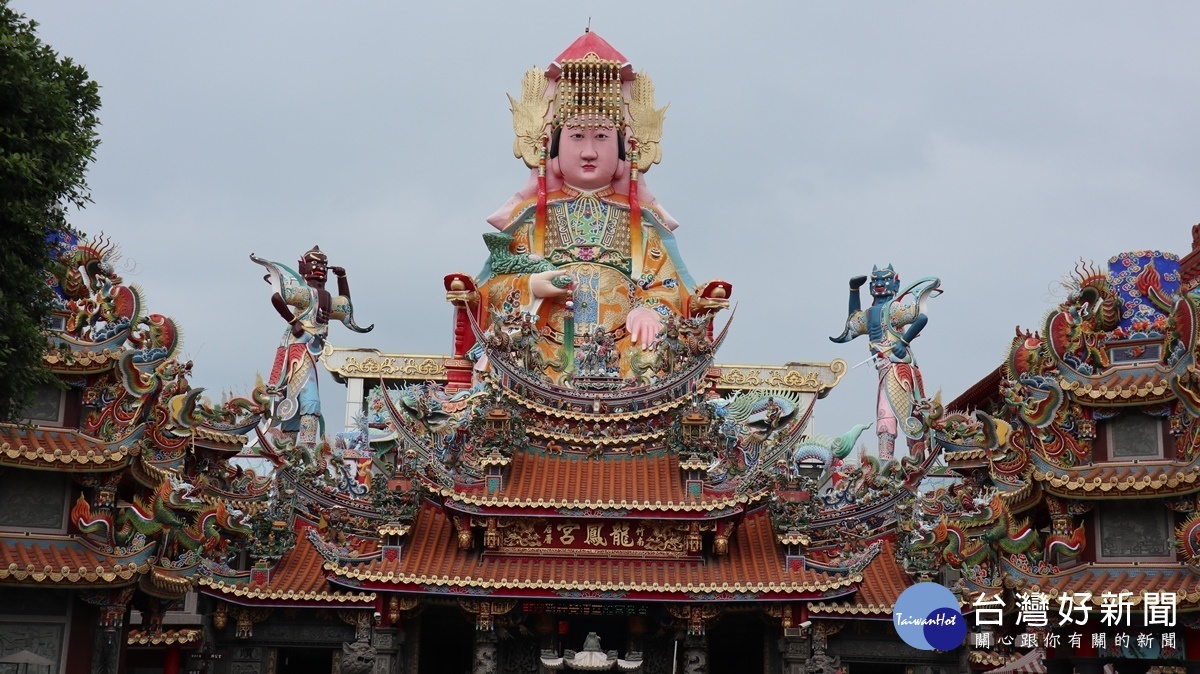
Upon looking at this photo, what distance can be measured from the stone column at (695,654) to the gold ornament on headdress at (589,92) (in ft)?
45.4

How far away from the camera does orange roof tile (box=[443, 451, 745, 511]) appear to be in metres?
21.3

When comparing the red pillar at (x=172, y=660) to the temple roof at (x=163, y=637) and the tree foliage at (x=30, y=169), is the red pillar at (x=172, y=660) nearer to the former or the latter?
the temple roof at (x=163, y=637)

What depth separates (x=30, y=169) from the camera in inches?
541

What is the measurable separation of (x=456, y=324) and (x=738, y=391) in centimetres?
828

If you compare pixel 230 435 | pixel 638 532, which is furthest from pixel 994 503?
pixel 230 435

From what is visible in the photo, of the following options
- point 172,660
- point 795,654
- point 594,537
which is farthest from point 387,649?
point 795,654

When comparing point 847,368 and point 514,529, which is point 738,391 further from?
point 514,529

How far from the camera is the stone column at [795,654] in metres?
21.0

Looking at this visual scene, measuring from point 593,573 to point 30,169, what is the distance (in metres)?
11.0

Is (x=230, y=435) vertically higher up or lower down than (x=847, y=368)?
lower down

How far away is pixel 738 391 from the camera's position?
113 ft

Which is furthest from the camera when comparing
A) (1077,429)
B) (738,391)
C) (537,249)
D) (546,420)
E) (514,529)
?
(738,391)

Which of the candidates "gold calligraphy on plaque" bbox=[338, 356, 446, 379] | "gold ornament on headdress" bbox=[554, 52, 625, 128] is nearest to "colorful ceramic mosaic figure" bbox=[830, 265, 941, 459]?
"gold ornament on headdress" bbox=[554, 52, 625, 128]

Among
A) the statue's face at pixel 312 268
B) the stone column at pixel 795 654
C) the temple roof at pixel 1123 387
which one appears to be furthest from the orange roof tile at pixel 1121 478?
the statue's face at pixel 312 268
